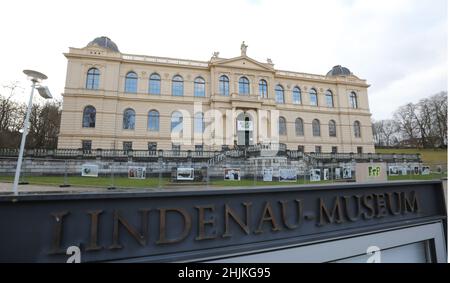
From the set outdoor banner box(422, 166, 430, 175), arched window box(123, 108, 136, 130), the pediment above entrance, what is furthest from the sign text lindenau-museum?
the pediment above entrance

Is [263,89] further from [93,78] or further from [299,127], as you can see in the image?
[93,78]

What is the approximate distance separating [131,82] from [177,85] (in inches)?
257

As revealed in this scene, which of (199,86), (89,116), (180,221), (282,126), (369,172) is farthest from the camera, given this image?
(282,126)

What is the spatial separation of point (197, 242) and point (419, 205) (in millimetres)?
3110

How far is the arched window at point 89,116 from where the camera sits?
31.2 m

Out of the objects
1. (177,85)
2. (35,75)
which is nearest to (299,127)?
(177,85)

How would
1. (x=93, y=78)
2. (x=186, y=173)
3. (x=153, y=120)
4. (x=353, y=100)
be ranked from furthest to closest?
(x=353, y=100)
(x=153, y=120)
(x=93, y=78)
(x=186, y=173)

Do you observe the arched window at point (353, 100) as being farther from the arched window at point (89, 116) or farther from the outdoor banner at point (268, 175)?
the arched window at point (89, 116)

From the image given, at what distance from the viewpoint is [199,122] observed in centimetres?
3456

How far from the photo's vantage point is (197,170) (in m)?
17.3

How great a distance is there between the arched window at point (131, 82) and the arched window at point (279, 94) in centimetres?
2222

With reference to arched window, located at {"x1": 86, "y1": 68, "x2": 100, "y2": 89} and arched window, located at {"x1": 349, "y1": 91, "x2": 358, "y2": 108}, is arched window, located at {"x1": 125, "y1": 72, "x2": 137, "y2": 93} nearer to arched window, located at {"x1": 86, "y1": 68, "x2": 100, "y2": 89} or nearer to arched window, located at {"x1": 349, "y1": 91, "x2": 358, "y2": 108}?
arched window, located at {"x1": 86, "y1": 68, "x2": 100, "y2": 89}

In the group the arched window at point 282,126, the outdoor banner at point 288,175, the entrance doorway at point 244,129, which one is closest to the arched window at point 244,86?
the entrance doorway at point 244,129
